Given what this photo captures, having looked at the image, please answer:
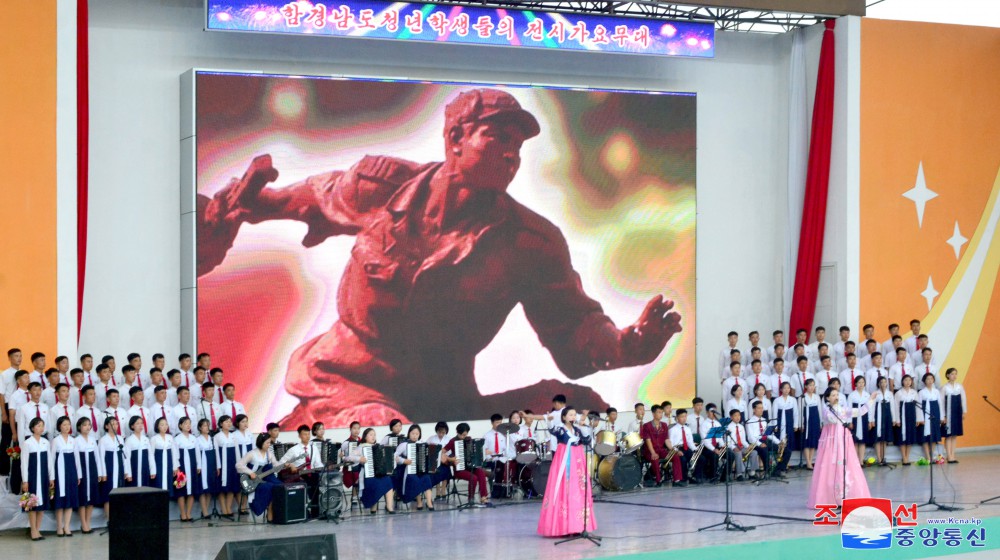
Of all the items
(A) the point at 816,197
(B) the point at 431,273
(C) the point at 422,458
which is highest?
(A) the point at 816,197

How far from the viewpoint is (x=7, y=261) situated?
1513cm

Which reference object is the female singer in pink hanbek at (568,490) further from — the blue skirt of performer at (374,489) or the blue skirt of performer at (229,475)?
the blue skirt of performer at (229,475)

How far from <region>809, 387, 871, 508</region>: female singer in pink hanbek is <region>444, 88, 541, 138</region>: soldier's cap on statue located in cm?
683

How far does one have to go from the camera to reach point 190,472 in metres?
14.2

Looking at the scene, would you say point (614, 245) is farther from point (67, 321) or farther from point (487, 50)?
point (67, 321)

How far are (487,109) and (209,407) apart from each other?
6.27m

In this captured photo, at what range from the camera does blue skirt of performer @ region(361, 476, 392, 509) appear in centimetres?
1477

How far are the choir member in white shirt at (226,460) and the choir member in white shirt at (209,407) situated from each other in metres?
0.49

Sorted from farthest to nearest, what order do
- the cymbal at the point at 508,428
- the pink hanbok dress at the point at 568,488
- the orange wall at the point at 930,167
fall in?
the orange wall at the point at 930,167
the cymbal at the point at 508,428
the pink hanbok dress at the point at 568,488

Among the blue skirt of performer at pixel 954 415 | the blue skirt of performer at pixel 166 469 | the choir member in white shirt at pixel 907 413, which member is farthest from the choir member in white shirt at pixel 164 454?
the blue skirt of performer at pixel 954 415

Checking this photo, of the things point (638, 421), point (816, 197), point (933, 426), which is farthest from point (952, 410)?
point (638, 421)

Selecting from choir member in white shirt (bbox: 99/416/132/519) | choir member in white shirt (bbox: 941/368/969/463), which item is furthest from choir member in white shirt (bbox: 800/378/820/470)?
choir member in white shirt (bbox: 99/416/132/519)

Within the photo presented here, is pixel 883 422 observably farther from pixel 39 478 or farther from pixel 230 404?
pixel 39 478

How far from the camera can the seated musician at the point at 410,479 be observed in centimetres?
1509
